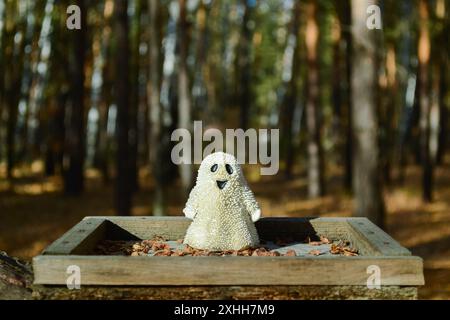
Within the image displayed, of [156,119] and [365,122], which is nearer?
[365,122]

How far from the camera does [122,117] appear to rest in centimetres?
1260

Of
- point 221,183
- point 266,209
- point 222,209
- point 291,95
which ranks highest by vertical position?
point 291,95

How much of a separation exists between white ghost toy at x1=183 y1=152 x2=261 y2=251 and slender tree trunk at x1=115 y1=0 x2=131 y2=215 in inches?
309

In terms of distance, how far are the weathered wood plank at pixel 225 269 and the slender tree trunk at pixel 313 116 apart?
1347 centimetres

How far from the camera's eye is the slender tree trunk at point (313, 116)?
56.6ft

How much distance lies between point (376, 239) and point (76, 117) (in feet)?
44.7

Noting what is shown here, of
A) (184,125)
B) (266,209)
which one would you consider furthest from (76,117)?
(266,209)

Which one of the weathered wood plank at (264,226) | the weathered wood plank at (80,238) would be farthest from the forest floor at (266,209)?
the weathered wood plank at (80,238)

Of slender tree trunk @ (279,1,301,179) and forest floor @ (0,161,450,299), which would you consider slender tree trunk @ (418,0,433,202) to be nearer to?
forest floor @ (0,161,450,299)

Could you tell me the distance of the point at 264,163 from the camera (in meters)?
26.8

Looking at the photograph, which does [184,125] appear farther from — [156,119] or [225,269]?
[225,269]

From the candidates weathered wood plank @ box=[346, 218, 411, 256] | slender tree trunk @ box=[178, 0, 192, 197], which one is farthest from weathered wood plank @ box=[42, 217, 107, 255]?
slender tree trunk @ box=[178, 0, 192, 197]
